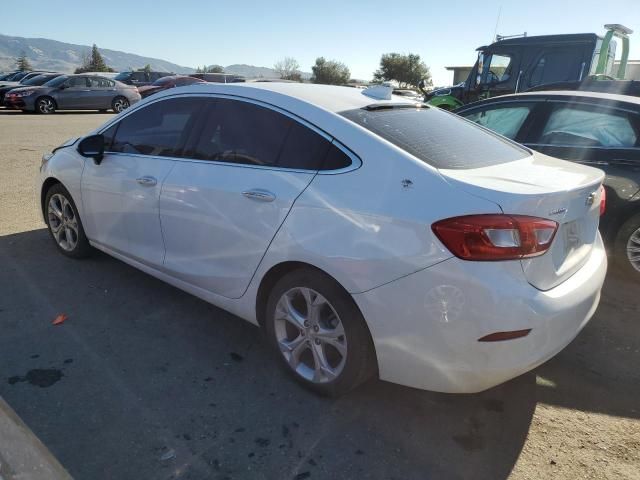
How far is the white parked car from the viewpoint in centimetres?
207

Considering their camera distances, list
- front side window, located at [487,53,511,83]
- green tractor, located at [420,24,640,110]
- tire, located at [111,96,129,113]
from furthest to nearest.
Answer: tire, located at [111,96,129,113]
front side window, located at [487,53,511,83]
green tractor, located at [420,24,640,110]

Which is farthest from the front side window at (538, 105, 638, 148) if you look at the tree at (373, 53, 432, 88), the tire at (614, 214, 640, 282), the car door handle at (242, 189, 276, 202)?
→ the tree at (373, 53, 432, 88)

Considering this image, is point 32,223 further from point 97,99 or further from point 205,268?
point 97,99

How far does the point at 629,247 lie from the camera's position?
13.6 ft

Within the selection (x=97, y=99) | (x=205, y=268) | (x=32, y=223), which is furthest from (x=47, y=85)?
(x=205, y=268)

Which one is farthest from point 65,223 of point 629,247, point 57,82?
point 57,82

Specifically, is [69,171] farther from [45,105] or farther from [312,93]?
[45,105]

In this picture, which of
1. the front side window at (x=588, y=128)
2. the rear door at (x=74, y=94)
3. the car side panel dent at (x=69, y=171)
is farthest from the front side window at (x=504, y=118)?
the rear door at (x=74, y=94)

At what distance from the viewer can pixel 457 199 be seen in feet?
6.86

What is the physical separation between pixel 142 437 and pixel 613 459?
7.29 feet

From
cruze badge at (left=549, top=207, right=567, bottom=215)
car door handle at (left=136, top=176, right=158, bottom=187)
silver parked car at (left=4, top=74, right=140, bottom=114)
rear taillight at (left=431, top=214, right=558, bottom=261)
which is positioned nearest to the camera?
rear taillight at (left=431, top=214, right=558, bottom=261)

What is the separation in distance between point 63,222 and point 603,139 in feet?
15.7

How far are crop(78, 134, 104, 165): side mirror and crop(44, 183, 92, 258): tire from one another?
1.90 ft

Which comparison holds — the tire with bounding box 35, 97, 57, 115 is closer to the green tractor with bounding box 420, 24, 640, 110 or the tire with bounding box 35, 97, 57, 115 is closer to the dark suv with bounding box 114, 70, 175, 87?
the dark suv with bounding box 114, 70, 175, 87
